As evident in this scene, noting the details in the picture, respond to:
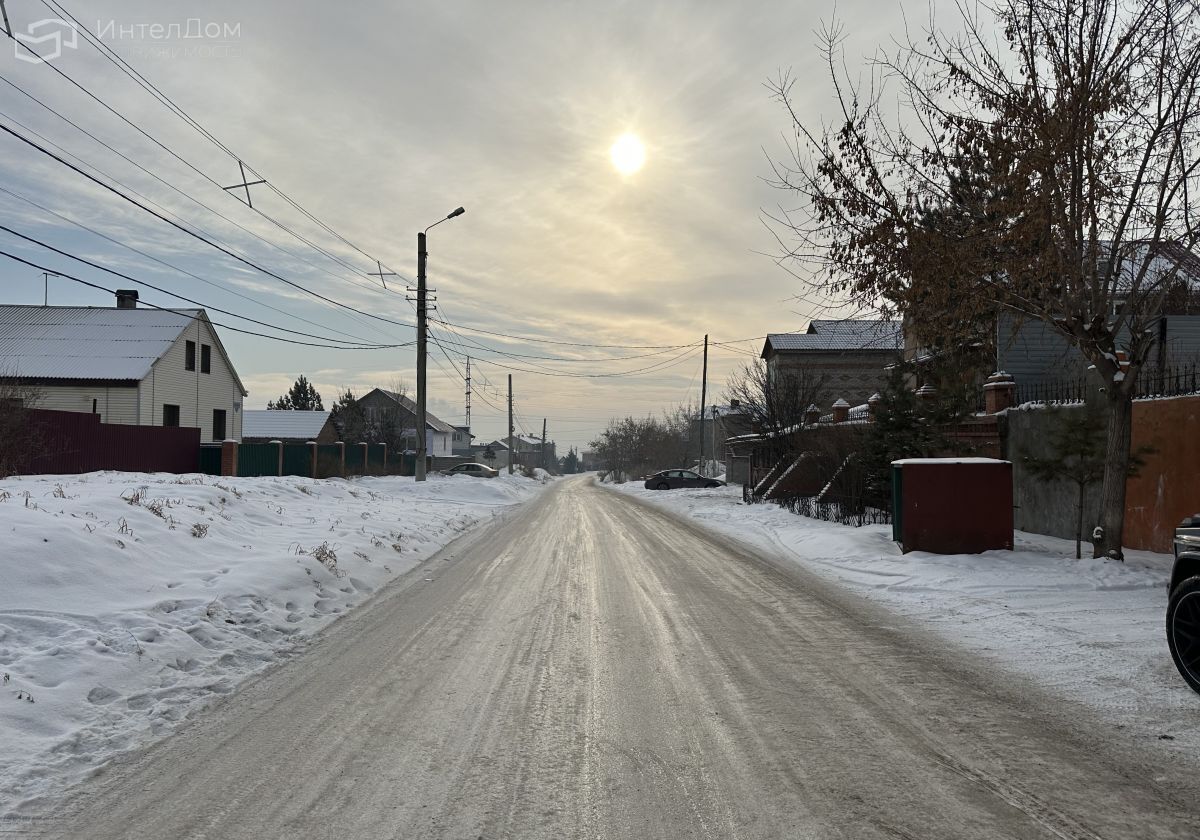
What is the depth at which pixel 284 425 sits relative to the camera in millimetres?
62125

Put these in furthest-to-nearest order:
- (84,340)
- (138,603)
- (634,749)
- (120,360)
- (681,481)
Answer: (681,481) < (84,340) < (120,360) < (138,603) < (634,749)

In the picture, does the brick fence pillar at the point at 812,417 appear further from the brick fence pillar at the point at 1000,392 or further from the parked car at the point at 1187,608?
the parked car at the point at 1187,608

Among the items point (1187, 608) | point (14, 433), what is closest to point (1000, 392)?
point (1187, 608)

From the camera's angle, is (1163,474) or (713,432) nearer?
(1163,474)

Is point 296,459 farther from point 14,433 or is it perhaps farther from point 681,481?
point 681,481

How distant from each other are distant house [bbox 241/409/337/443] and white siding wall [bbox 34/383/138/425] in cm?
2756

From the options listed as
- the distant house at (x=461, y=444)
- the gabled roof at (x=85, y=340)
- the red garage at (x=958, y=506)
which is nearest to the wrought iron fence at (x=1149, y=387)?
the red garage at (x=958, y=506)

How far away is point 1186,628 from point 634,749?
4.11m

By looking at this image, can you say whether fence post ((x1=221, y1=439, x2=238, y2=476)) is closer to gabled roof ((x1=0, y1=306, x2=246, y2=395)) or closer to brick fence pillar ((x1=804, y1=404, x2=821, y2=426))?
gabled roof ((x1=0, y1=306, x2=246, y2=395))

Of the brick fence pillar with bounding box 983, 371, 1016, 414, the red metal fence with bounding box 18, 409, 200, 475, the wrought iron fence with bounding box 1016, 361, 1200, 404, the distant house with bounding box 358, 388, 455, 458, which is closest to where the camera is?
the wrought iron fence with bounding box 1016, 361, 1200, 404

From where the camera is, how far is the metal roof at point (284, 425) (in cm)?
6122

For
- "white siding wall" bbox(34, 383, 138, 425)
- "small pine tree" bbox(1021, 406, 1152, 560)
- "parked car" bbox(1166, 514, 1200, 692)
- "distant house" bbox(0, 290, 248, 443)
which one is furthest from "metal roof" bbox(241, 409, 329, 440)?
"parked car" bbox(1166, 514, 1200, 692)

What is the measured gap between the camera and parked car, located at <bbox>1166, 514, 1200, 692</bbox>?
522cm

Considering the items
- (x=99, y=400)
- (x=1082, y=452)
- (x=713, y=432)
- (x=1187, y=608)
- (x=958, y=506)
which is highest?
(x=99, y=400)
